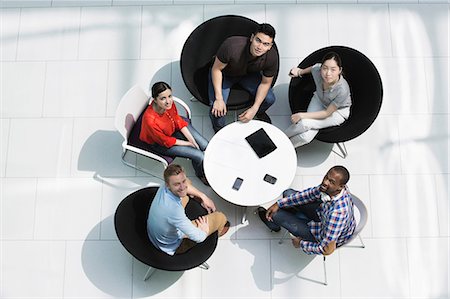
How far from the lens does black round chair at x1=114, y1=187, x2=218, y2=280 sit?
3.23 m

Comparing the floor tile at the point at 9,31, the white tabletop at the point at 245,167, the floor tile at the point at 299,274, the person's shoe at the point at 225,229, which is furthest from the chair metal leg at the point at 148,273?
the floor tile at the point at 9,31

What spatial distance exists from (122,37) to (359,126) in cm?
224

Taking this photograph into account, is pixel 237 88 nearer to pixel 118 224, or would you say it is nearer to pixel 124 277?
pixel 118 224

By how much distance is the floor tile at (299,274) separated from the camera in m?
3.76

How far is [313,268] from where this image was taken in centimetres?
381

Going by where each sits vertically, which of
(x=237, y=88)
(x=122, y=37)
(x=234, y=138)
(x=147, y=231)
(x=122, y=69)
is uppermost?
(x=122, y=37)

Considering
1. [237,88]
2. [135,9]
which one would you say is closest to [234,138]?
[237,88]

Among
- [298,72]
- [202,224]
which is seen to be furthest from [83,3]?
[202,224]

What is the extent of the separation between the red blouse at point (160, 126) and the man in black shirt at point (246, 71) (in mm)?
358

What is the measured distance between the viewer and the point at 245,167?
3559 millimetres

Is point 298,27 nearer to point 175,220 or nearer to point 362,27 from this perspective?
point 362,27

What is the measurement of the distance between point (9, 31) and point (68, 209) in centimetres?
177

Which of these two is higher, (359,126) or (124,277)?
(359,126)

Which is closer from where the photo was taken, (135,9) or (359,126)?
(359,126)
